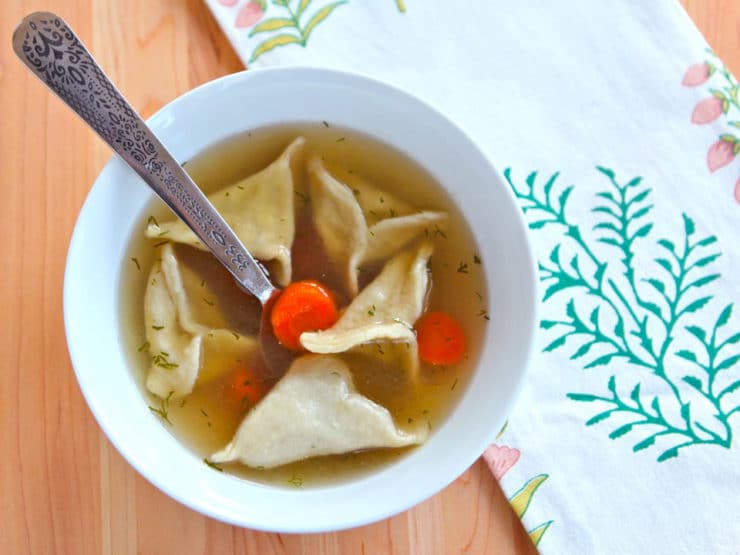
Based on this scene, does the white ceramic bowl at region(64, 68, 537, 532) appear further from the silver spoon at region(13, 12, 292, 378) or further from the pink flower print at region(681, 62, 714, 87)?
the pink flower print at region(681, 62, 714, 87)

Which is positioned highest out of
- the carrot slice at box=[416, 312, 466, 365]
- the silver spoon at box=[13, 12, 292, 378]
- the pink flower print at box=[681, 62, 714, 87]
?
the silver spoon at box=[13, 12, 292, 378]

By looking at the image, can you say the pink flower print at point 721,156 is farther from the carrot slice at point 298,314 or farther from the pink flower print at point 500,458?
the carrot slice at point 298,314

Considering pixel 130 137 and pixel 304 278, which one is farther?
pixel 304 278

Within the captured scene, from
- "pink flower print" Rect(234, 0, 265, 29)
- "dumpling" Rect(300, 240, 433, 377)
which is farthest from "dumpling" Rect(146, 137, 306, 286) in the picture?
"pink flower print" Rect(234, 0, 265, 29)

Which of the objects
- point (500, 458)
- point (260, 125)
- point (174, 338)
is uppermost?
point (260, 125)

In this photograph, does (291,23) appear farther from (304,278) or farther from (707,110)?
(707,110)

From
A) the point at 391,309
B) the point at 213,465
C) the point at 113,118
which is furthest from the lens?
the point at 391,309

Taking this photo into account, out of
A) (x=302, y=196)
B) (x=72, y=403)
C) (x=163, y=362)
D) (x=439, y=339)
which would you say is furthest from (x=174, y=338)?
(x=439, y=339)
